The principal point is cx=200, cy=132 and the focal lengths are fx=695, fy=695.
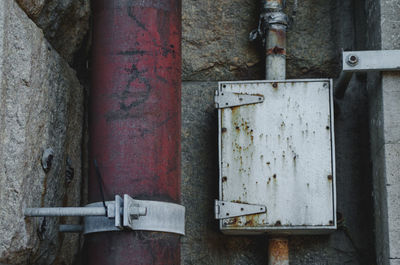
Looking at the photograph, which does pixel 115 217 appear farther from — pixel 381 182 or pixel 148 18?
pixel 381 182

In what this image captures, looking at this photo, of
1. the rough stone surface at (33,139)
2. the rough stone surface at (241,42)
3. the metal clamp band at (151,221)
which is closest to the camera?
the rough stone surface at (33,139)

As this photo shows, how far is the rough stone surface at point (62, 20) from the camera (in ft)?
8.47

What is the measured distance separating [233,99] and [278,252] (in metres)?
0.69

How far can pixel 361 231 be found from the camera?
10.1 feet

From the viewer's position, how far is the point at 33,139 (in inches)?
98.0

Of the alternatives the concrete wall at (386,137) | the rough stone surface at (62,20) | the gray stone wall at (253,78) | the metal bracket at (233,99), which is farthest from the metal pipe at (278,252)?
the rough stone surface at (62,20)

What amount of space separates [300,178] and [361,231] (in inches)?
16.2

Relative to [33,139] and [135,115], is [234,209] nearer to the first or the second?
[135,115]

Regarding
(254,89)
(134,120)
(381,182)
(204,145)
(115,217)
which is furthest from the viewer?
(204,145)

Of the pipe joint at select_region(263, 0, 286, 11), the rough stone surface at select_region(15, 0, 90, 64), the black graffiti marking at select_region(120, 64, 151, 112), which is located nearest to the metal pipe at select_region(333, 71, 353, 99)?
the pipe joint at select_region(263, 0, 286, 11)

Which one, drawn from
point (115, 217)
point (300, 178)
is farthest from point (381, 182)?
point (115, 217)

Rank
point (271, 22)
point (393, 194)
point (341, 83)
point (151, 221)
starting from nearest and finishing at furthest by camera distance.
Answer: point (151, 221) < point (393, 194) < point (341, 83) < point (271, 22)

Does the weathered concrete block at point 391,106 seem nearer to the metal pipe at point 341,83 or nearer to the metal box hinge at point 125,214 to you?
the metal pipe at point 341,83

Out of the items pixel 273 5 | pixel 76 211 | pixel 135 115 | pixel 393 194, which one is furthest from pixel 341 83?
pixel 76 211
